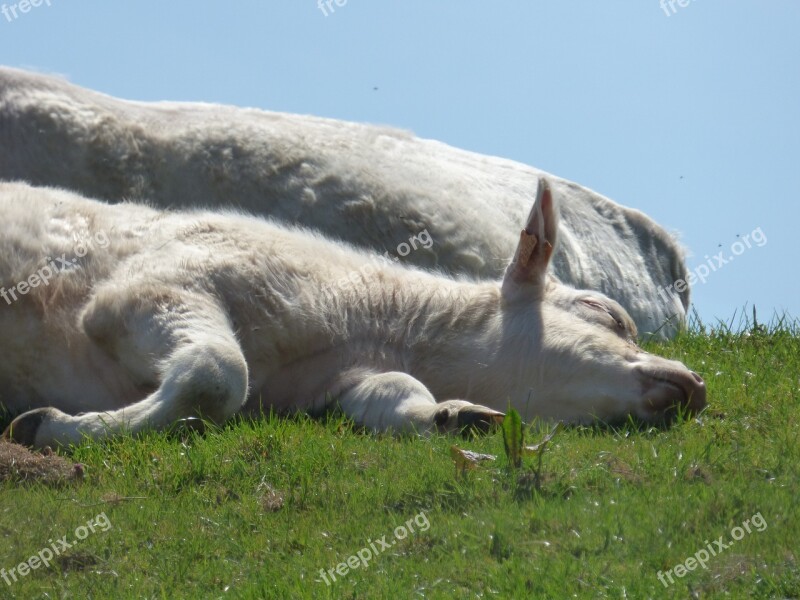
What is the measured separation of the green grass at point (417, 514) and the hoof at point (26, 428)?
0.39 meters

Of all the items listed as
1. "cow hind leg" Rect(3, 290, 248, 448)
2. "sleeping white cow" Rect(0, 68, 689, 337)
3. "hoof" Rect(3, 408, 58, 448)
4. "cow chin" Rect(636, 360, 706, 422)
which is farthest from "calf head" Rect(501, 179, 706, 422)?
"hoof" Rect(3, 408, 58, 448)

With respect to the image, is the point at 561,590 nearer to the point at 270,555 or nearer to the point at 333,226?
the point at 270,555

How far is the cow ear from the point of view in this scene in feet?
25.6

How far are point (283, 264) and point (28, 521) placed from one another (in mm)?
2783

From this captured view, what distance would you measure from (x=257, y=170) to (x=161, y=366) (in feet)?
11.7

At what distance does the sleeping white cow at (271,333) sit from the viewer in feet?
22.7

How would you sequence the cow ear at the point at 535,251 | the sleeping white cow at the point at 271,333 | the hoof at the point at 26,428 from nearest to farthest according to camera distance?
the hoof at the point at 26,428 → the sleeping white cow at the point at 271,333 → the cow ear at the point at 535,251

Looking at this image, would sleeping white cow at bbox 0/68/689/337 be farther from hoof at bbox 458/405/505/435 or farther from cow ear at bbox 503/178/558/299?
hoof at bbox 458/405/505/435

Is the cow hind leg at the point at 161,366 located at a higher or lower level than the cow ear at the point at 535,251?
lower

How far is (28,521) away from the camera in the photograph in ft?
17.6


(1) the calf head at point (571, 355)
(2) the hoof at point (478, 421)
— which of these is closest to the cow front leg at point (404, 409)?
(2) the hoof at point (478, 421)

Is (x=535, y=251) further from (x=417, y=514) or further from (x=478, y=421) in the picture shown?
(x=417, y=514)

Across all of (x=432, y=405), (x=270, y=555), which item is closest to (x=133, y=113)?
(x=432, y=405)

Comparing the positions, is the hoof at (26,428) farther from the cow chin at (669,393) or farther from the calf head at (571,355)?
the cow chin at (669,393)
